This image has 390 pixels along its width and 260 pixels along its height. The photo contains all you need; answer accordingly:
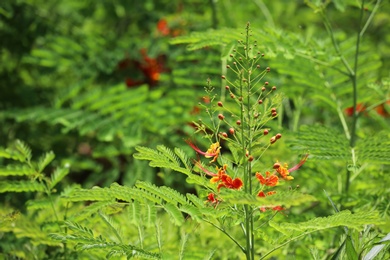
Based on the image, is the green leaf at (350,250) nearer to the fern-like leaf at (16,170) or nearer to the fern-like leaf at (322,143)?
the fern-like leaf at (322,143)

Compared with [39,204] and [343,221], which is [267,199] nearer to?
[343,221]

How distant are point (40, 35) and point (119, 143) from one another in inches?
27.8

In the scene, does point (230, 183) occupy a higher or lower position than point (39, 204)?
higher

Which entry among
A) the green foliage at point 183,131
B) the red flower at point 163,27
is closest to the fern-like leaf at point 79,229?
the green foliage at point 183,131

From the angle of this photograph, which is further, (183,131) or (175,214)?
(183,131)

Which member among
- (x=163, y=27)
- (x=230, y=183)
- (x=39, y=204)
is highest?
(x=163, y=27)

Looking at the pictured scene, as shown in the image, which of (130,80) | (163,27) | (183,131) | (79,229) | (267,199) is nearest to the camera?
(267,199)

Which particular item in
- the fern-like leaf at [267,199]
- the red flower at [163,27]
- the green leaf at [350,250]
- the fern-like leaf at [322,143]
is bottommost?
the green leaf at [350,250]

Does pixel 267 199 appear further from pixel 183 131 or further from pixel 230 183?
pixel 183 131

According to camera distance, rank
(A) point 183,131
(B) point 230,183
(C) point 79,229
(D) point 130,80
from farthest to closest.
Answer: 1. (D) point 130,80
2. (A) point 183,131
3. (C) point 79,229
4. (B) point 230,183

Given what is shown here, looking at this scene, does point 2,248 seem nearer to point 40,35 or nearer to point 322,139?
point 322,139

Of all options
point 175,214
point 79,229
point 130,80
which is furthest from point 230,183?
point 130,80

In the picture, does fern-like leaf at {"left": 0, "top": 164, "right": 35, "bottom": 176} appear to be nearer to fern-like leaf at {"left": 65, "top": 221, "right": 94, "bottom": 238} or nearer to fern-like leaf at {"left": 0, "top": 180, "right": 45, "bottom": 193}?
fern-like leaf at {"left": 0, "top": 180, "right": 45, "bottom": 193}

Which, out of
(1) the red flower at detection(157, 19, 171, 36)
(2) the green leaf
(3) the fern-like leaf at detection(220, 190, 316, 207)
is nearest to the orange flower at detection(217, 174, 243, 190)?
(3) the fern-like leaf at detection(220, 190, 316, 207)
